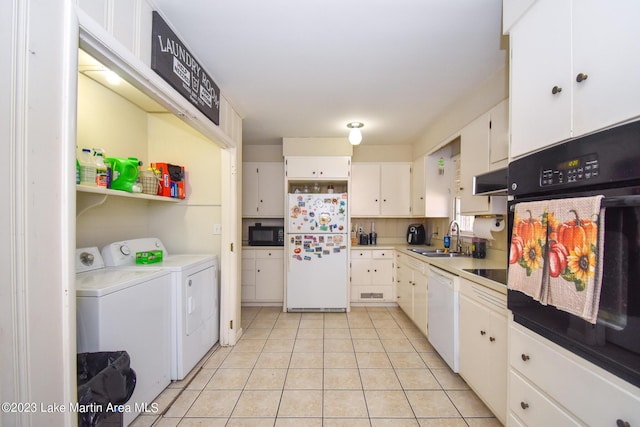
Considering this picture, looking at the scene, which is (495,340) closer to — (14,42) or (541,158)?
(541,158)

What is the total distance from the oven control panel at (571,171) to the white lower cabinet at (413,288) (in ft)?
5.55

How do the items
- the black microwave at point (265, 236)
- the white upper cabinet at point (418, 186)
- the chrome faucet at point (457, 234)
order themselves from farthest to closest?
the black microwave at point (265, 236), the white upper cabinet at point (418, 186), the chrome faucet at point (457, 234)

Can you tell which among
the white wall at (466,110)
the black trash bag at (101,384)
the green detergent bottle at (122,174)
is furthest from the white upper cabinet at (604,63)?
the green detergent bottle at (122,174)

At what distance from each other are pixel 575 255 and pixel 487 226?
1.49 meters

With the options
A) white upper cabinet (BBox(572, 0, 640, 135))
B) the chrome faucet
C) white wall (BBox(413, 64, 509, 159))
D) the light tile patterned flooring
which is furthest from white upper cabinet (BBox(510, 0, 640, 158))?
the chrome faucet

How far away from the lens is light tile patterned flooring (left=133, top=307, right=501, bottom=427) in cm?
165

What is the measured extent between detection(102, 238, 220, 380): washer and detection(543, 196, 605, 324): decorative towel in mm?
2192

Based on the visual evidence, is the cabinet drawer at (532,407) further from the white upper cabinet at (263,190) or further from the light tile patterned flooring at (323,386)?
the white upper cabinet at (263,190)

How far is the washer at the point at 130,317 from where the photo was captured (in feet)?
4.46

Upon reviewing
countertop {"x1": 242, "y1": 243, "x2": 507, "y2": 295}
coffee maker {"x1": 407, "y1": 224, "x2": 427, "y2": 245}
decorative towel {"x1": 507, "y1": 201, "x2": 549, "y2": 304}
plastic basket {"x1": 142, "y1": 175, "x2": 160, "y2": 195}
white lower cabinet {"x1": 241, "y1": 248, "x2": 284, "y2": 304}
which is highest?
plastic basket {"x1": 142, "y1": 175, "x2": 160, "y2": 195}

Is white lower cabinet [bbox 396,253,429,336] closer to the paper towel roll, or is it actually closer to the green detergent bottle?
the paper towel roll

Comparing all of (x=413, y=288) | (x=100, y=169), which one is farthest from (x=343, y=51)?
(x=413, y=288)

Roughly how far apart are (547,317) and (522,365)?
32 cm

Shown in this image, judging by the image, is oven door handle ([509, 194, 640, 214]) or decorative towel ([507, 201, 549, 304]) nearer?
oven door handle ([509, 194, 640, 214])
